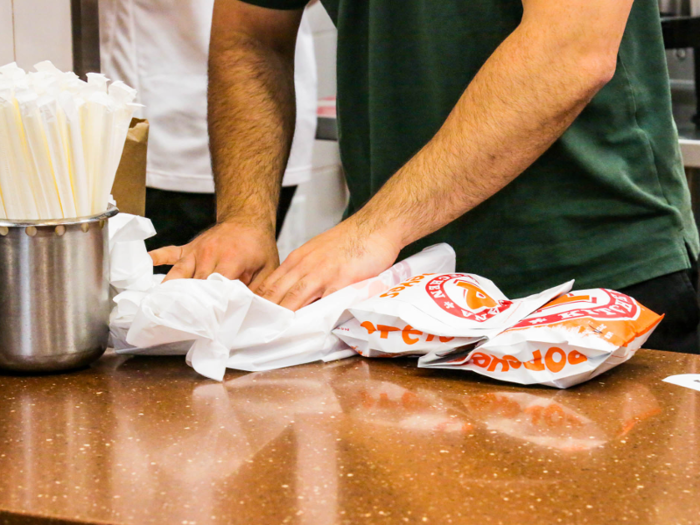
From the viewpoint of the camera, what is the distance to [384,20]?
3.44 ft

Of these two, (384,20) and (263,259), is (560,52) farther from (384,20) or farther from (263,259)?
(263,259)

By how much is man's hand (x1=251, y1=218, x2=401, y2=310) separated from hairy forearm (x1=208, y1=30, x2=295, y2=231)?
12.3 inches

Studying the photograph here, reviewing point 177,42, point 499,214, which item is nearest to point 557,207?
point 499,214

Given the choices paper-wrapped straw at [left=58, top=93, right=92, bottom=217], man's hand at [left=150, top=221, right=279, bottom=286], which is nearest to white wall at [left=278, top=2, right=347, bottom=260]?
man's hand at [left=150, top=221, right=279, bottom=286]

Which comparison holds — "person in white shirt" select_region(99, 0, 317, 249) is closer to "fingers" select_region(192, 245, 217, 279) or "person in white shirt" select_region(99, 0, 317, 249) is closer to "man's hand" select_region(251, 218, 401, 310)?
"fingers" select_region(192, 245, 217, 279)

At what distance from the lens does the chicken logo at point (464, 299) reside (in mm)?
682

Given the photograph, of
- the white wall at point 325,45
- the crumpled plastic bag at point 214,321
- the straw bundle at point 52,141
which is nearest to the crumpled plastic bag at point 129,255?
the crumpled plastic bag at point 214,321

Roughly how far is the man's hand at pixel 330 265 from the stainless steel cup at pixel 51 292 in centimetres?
19

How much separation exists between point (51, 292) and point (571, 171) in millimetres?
658

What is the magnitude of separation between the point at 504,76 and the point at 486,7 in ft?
0.58

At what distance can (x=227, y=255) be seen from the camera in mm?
929

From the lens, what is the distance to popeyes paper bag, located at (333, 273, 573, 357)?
0.66 metres

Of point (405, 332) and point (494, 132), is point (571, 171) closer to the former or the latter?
point (494, 132)

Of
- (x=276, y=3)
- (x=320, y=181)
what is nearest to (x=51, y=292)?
(x=276, y=3)
